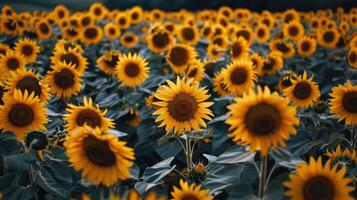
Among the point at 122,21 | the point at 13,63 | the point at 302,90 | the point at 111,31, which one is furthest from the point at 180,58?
the point at 122,21

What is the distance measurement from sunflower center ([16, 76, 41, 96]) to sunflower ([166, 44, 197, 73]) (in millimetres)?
1831

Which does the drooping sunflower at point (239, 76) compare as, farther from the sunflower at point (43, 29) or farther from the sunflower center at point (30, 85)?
the sunflower at point (43, 29)

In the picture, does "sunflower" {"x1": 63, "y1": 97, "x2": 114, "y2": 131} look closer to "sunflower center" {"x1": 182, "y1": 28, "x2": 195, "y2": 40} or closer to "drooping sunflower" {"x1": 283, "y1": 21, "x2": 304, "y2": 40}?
"sunflower center" {"x1": 182, "y1": 28, "x2": 195, "y2": 40}

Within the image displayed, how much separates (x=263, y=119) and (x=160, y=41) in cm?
355

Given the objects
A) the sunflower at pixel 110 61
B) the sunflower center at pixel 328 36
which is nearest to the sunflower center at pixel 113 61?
the sunflower at pixel 110 61

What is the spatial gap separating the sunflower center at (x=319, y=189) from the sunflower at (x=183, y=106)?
96 centimetres

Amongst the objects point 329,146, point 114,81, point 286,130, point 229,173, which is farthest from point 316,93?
point 114,81

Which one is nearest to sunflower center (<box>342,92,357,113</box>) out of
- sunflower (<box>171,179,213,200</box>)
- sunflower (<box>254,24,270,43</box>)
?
sunflower (<box>171,179,213,200</box>)

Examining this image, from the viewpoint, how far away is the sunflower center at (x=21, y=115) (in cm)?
302

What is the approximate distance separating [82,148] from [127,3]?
12.4 meters

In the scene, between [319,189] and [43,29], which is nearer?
[319,189]

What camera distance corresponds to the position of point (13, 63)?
4.50 meters

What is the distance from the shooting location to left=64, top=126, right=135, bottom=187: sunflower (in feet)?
7.69

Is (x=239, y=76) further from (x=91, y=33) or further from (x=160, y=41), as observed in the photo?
(x=91, y=33)
